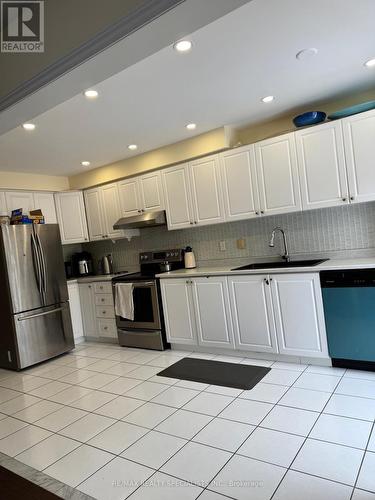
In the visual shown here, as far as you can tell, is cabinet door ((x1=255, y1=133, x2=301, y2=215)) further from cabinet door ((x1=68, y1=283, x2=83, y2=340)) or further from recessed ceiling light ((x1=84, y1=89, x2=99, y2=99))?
cabinet door ((x1=68, y1=283, x2=83, y2=340))

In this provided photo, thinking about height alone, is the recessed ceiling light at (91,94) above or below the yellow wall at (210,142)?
above

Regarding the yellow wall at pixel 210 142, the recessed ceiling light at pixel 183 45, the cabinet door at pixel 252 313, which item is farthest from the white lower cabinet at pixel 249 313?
the recessed ceiling light at pixel 183 45

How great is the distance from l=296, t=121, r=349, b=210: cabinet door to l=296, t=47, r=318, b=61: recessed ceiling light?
0.83m

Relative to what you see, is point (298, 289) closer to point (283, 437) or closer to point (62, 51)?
point (283, 437)

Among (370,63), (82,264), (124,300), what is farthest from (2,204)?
(370,63)

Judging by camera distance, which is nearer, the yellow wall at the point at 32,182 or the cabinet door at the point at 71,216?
the yellow wall at the point at 32,182

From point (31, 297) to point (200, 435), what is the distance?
274 cm

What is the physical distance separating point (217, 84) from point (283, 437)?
255cm

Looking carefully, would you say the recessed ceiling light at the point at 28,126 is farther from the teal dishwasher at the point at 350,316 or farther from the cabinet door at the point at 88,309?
the teal dishwasher at the point at 350,316

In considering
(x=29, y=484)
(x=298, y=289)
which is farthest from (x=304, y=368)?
(x=29, y=484)

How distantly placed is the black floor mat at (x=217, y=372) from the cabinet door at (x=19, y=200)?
2864mm

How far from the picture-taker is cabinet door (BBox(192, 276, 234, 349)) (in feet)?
11.7

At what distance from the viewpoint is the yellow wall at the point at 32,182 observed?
15.1 feet

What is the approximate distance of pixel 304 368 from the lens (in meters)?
3.11
